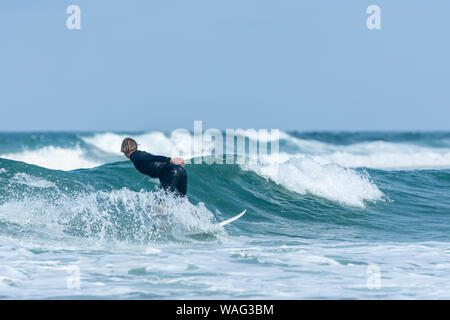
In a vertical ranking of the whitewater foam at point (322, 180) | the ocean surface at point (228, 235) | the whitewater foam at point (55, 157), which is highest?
the whitewater foam at point (55, 157)

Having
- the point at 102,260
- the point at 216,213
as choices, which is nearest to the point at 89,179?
the point at 216,213

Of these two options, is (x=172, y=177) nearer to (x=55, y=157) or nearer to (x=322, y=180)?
(x=322, y=180)

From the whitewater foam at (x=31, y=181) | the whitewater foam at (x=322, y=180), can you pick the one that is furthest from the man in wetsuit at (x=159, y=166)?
the whitewater foam at (x=322, y=180)

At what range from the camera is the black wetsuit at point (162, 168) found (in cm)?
947

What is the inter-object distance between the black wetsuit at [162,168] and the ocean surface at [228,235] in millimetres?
273

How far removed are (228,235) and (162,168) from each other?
4.84 ft

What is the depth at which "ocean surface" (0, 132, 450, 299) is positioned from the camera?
22.2 feet

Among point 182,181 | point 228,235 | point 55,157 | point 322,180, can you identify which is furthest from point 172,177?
point 55,157

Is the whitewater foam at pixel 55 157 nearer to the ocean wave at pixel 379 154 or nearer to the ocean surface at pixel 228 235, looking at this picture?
the ocean wave at pixel 379 154

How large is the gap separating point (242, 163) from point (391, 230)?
5.62m

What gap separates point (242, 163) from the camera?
15938 millimetres

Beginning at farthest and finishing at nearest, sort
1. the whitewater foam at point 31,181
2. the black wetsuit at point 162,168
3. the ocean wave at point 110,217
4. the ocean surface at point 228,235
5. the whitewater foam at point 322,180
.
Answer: the whitewater foam at point 322,180
the whitewater foam at point 31,181
the black wetsuit at point 162,168
the ocean wave at point 110,217
the ocean surface at point 228,235

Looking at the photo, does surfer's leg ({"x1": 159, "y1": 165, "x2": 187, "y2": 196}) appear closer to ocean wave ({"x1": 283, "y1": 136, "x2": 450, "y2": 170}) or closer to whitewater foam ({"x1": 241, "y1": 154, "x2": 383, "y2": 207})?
whitewater foam ({"x1": 241, "y1": 154, "x2": 383, "y2": 207})
